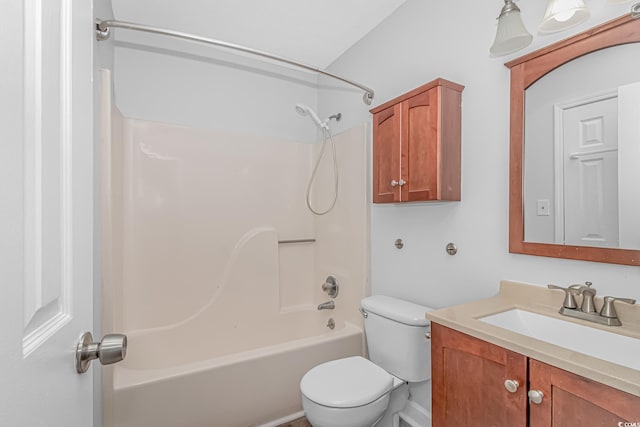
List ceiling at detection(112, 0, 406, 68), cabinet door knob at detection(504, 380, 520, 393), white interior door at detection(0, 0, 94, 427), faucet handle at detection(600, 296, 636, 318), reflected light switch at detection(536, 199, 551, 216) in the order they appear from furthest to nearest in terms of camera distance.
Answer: ceiling at detection(112, 0, 406, 68) < reflected light switch at detection(536, 199, 551, 216) < faucet handle at detection(600, 296, 636, 318) < cabinet door knob at detection(504, 380, 520, 393) < white interior door at detection(0, 0, 94, 427)

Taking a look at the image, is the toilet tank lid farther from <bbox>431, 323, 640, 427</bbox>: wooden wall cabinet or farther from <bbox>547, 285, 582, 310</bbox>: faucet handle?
<bbox>547, 285, 582, 310</bbox>: faucet handle

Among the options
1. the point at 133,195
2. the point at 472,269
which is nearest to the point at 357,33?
the point at 472,269

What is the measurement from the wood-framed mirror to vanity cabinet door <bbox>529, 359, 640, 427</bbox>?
0.52 metres

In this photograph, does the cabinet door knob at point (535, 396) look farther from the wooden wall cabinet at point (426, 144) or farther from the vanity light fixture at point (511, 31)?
the vanity light fixture at point (511, 31)

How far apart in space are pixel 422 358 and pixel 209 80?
2366 millimetres

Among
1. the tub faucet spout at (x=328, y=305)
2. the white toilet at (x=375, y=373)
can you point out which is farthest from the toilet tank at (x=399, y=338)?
the tub faucet spout at (x=328, y=305)

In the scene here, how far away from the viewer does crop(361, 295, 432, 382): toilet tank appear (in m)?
1.53

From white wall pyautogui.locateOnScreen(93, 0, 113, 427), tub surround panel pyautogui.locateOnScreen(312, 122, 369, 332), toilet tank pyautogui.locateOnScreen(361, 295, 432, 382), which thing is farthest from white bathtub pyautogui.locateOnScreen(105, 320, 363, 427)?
toilet tank pyautogui.locateOnScreen(361, 295, 432, 382)

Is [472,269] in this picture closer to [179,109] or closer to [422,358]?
[422,358]

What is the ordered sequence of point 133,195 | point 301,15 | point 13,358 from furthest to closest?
point 133,195 < point 301,15 < point 13,358

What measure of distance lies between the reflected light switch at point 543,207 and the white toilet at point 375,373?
0.69 meters

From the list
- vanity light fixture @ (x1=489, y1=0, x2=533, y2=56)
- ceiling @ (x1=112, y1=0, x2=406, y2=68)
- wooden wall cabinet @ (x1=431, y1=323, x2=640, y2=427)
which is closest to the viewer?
Answer: wooden wall cabinet @ (x1=431, y1=323, x2=640, y2=427)

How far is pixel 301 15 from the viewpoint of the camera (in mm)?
2012

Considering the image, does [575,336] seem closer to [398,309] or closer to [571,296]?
[571,296]
